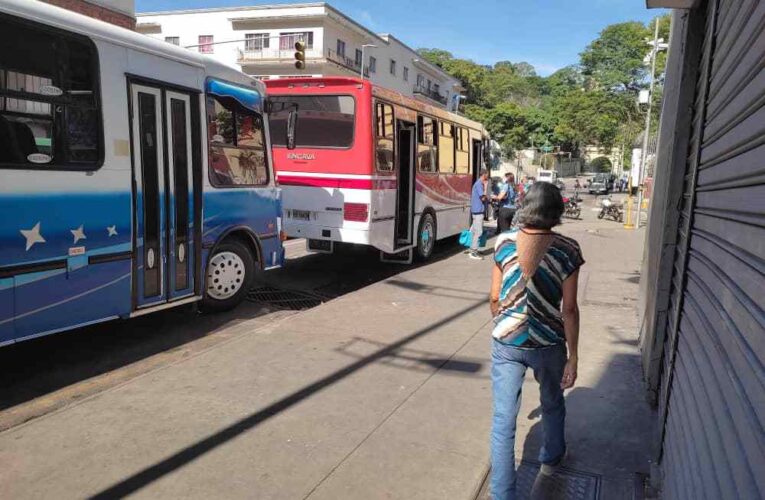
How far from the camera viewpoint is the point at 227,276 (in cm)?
729

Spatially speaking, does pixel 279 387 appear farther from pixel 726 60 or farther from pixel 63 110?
pixel 726 60

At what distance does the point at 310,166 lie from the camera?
9.88m

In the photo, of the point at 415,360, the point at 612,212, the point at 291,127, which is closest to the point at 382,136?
the point at 291,127

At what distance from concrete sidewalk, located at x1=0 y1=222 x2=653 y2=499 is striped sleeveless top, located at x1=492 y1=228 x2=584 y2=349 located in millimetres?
1027

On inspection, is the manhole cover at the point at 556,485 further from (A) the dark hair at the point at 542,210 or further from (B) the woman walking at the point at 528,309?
(A) the dark hair at the point at 542,210

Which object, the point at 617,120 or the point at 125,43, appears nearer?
the point at 125,43

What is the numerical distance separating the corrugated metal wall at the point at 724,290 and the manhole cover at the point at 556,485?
432 millimetres

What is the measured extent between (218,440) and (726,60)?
358cm

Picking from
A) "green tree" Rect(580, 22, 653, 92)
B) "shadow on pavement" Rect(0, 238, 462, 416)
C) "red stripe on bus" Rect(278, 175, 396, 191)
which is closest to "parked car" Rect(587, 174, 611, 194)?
"green tree" Rect(580, 22, 653, 92)

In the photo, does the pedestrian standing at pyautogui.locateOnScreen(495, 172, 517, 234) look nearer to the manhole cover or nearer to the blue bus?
the blue bus

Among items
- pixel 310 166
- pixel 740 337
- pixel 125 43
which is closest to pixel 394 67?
pixel 310 166

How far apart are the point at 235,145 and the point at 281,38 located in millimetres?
44365

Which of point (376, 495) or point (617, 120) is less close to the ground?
point (617, 120)

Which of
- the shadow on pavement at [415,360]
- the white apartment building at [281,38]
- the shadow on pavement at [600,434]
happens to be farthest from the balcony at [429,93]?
the shadow on pavement at [600,434]
